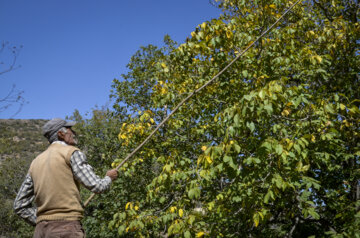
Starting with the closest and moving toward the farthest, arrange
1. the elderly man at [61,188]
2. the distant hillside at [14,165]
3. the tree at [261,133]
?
the elderly man at [61,188] < the tree at [261,133] < the distant hillside at [14,165]

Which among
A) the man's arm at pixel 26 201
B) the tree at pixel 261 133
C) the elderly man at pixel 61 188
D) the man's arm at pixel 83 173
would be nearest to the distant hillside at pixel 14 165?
the tree at pixel 261 133

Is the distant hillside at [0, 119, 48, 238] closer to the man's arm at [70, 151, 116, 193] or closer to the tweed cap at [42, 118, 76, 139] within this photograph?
the tweed cap at [42, 118, 76, 139]

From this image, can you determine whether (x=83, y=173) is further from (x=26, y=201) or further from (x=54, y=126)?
(x=26, y=201)

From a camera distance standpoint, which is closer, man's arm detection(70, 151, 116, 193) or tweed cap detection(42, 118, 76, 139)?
man's arm detection(70, 151, 116, 193)

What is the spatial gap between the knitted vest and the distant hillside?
1517 cm

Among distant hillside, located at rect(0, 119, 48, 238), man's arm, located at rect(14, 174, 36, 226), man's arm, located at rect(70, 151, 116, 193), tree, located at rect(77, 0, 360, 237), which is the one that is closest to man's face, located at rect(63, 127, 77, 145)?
man's arm, located at rect(70, 151, 116, 193)

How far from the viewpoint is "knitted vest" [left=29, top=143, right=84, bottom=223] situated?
245 cm

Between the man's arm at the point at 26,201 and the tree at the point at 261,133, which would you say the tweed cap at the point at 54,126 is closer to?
the man's arm at the point at 26,201

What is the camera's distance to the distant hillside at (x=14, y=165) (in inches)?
766

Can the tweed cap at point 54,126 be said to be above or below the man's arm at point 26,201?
above

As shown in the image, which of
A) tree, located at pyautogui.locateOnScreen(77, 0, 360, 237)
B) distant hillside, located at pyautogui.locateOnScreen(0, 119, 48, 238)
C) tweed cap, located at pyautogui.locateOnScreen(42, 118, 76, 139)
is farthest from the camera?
distant hillside, located at pyautogui.locateOnScreen(0, 119, 48, 238)

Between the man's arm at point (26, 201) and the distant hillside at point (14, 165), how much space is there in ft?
48.5

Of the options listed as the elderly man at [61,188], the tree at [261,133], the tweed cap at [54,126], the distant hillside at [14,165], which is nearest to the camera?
the elderly man at [61,188]

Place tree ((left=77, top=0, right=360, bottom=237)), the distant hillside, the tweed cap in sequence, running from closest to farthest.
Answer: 1. the tweed cap
2. tree ((left=77, top=0, right=360, bottom=237))
3. the distant hillside
